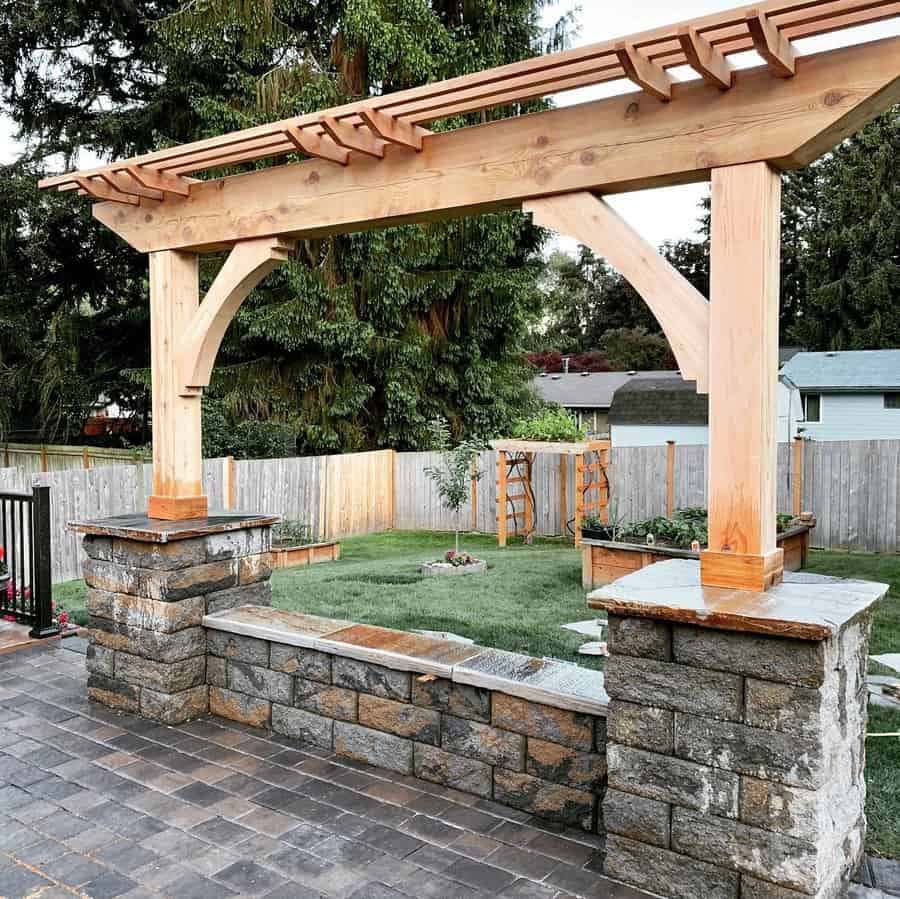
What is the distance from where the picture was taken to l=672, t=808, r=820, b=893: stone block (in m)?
2.21

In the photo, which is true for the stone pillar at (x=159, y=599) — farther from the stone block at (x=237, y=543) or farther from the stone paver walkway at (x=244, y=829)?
the stone paver walkway at (x=244, y=829)

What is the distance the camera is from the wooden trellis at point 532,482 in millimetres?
10258

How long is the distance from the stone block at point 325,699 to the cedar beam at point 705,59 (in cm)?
262

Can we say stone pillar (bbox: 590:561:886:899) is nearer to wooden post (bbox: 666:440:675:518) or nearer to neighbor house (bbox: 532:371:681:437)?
wooden post (bbox: 666:440:675:518)

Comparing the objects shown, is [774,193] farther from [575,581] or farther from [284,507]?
[284,507]

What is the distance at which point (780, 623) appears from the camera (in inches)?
85.8

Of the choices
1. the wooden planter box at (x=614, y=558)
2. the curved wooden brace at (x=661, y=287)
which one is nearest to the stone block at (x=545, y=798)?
the curved wooden brace at (x=661, y=287)

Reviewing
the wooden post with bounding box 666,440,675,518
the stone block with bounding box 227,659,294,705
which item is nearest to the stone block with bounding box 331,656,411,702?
the stone block with bounding box 227,659,294,705

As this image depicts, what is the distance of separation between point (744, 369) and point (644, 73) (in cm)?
92

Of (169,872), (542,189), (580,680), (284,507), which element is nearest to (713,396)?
(542,189)

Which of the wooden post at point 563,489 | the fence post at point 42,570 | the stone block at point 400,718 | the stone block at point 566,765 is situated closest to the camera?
the stone block at point 566,765

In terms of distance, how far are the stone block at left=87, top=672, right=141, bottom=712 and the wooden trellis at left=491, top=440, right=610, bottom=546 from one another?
678cm

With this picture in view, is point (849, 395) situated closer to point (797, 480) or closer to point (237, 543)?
point (797, 480)

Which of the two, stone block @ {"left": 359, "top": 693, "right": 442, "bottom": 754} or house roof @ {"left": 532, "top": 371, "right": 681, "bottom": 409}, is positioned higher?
house roof @ {"left": 532, "top": 371, "right": 681, "bottom": 409}
